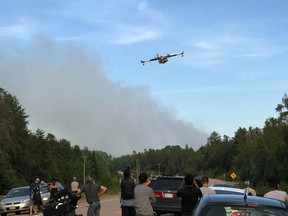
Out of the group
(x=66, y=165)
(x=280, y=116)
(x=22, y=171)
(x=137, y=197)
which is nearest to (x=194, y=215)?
(x=137, y=197)

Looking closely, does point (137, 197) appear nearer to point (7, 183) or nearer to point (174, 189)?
point (174, 189)

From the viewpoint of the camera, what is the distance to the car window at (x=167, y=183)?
1931cm

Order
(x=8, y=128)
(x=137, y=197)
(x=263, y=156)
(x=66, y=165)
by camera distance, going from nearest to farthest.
A: (x=137, y=197), (x=8, y=128), (x=263, y=156), (x=66, y=165)

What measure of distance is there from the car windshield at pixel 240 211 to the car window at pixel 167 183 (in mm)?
12645

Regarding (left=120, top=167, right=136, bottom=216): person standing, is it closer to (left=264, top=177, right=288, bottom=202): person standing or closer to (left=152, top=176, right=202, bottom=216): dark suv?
(left=264, top=177, right=288, bottom=202): person standing

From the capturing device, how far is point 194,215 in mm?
6805

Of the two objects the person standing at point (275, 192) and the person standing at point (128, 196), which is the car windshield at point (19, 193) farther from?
the person standing at point (275, 192)

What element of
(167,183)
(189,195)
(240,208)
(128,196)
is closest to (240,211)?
(240,208)

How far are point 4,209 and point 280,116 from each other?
8687cm

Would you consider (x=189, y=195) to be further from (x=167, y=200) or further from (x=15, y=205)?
(x=15, y=205)

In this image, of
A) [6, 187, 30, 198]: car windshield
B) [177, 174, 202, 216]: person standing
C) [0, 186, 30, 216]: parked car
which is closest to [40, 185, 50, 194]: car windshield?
[0, 186, 30, 216]: parked car

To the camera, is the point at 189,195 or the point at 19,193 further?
the point at 19,193

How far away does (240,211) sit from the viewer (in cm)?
664

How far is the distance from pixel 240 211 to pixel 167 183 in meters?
13.0
